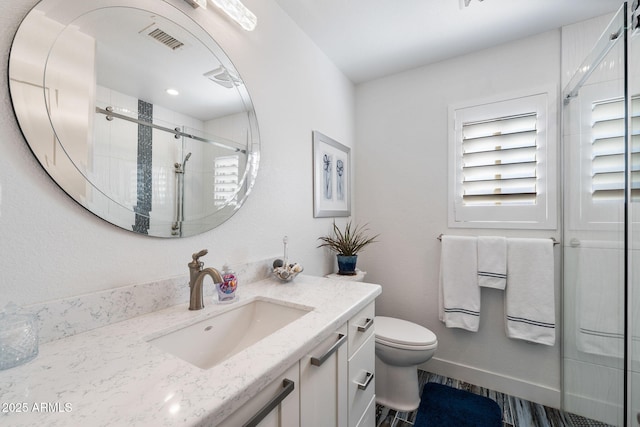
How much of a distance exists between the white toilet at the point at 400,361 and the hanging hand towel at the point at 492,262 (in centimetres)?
53

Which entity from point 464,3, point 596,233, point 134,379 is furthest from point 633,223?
point 134,379

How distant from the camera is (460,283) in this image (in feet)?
6.08

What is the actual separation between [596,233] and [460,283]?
763 millimetres

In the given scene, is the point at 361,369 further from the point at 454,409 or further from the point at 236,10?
the point at 236,10

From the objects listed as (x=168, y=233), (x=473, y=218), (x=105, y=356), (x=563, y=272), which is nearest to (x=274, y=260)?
(x=168, y=233)

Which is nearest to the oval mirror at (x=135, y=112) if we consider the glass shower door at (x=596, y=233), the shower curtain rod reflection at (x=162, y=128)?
the shower curtain rod reflection at (x=162, y=128)

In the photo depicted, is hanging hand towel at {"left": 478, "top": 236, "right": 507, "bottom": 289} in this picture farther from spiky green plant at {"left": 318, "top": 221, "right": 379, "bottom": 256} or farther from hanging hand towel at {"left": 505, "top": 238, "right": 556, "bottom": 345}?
spiky green plant at {"left": 318, "top": 221, "right": 379, "bottom": 256}

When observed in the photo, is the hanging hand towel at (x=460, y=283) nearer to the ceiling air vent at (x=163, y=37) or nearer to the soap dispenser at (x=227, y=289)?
the soap dispenser at (x=227, y=289)

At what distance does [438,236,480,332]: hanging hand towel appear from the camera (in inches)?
71.5

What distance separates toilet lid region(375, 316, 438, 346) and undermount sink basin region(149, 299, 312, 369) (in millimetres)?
881

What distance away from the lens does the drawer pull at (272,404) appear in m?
0.55

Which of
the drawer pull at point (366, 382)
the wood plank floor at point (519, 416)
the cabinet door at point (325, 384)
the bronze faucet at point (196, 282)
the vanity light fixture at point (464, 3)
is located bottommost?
the wood plank floor at point (519, 416)

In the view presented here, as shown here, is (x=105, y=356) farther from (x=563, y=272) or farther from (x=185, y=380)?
(x=563, y=272)

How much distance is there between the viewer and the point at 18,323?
23.1 inches
